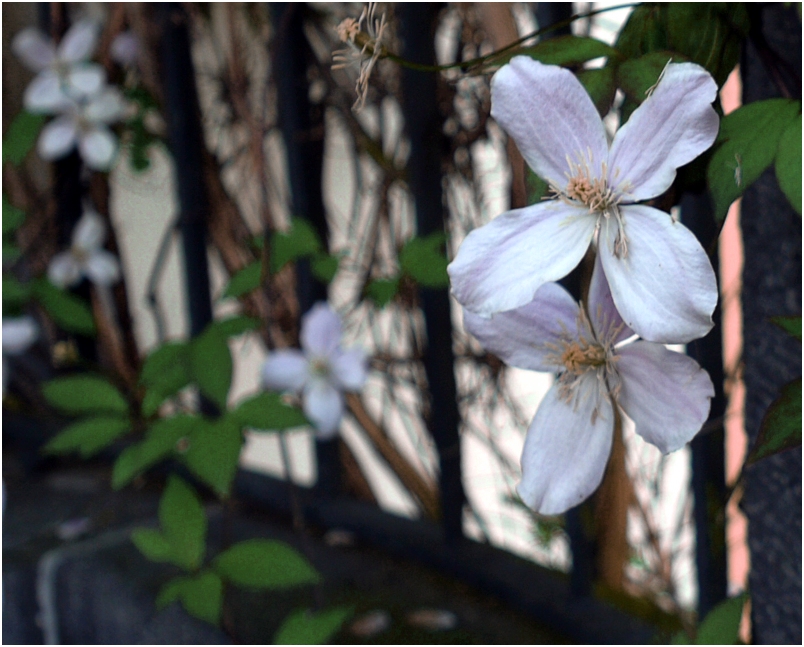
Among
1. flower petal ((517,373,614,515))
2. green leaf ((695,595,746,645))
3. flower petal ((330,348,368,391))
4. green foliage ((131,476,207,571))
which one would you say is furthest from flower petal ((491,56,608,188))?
flower petal ((330,348,368,391))

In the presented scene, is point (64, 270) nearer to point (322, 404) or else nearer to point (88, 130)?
point (88, 130)

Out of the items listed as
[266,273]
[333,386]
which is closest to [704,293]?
[266,273]

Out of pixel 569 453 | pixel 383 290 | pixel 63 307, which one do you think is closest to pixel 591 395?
pixel 569 453

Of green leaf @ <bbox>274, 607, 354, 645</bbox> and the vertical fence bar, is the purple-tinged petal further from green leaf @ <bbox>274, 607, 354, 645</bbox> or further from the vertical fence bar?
the vertical fence bar

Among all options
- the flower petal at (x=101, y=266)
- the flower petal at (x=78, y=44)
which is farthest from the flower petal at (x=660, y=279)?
the flower petal at (x=101, y=266)

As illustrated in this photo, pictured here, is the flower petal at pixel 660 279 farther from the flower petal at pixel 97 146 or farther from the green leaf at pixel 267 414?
the flower petal at pixel 97 146

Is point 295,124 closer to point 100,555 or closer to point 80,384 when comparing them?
point 80,384
